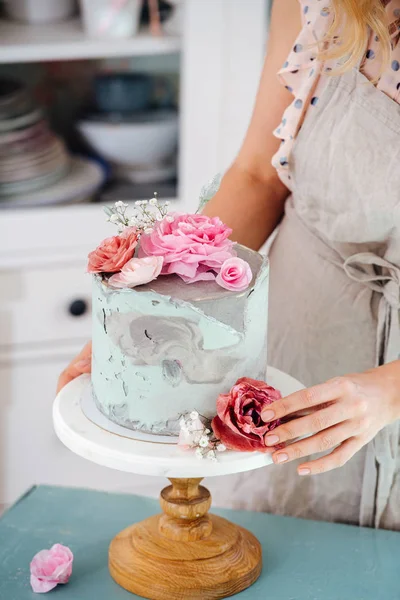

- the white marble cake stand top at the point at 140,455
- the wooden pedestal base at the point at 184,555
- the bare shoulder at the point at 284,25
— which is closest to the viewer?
the white marble cake stand top at the point at 140,455

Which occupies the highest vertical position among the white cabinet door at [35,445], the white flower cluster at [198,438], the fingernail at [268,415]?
the fingernail at [268,415]

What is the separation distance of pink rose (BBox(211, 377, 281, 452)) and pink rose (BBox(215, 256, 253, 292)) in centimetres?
10

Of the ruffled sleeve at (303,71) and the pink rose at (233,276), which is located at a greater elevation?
the ruffled sleeve at (303,71)

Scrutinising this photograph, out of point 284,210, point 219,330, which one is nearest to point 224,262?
point 219,330

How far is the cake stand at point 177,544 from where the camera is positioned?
95 centimetres

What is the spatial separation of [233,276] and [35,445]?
1.46m

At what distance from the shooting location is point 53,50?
198 cm

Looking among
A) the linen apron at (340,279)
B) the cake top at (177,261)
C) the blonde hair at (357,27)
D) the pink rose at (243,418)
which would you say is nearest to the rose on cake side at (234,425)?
the pink rose at (243,418)

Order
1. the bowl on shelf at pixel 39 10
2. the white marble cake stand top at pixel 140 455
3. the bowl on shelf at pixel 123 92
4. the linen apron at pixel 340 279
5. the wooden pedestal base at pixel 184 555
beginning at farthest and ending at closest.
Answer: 1. the bowl on shelf at pixel 123 92
2. the bowl on shelf at pixel 39 10
3. the linen apron at pixel 340 279
4. the wooden pedestal base at pixel 184 555
5. the white marble cake stand top at pixel 140 455

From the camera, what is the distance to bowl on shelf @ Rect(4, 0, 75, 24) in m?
1.95

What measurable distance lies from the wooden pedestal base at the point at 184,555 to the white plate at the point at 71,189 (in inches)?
45.4

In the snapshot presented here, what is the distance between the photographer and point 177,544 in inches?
39.8

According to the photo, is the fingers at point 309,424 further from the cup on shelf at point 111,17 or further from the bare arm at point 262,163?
the cup on shelf at point 111,17

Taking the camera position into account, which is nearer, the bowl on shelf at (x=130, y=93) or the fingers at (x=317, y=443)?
the fingers at (x=317, y=443)
